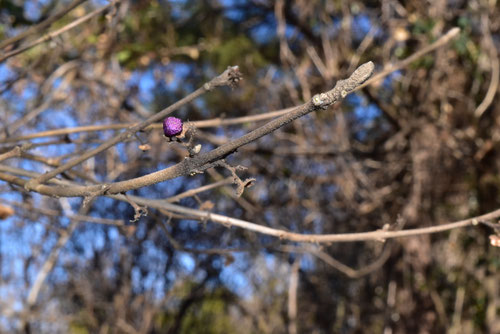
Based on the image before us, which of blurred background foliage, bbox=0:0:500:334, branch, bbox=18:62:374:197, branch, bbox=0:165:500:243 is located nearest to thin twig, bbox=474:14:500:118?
blurred background foliage, bbox=0:0:500:334

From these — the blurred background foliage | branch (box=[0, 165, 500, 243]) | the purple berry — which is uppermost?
the blurred background foliage

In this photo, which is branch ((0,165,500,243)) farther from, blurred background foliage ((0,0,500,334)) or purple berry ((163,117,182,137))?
blurred background foliage ((0,0,500,334))

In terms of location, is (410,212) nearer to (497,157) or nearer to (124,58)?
(497,157)

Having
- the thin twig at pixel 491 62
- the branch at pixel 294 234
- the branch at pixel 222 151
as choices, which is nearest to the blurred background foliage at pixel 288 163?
the thin twig at pixel 491 62

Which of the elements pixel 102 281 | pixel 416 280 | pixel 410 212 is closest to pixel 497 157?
pixel 410 212

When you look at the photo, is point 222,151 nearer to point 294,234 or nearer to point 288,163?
point 294,234

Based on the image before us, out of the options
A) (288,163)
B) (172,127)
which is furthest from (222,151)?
(288,163)

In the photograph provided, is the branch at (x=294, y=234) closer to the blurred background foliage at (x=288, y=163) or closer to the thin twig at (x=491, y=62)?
the blurred background foliage at (x=288, y=163)

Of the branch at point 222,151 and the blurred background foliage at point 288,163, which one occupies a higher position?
the blurred background foliage at point 288,163
